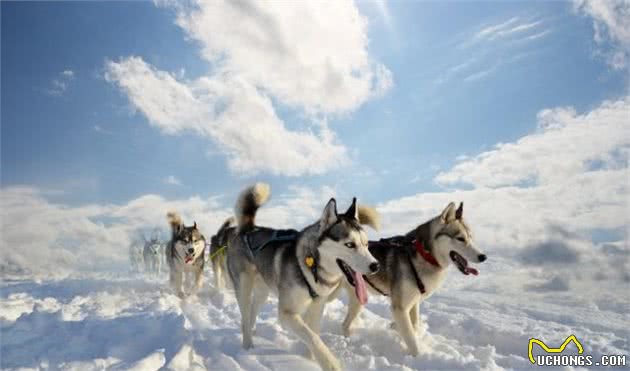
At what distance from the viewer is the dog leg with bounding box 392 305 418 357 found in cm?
569

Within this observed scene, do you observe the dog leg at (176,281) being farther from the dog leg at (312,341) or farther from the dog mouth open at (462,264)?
the dog mouth open at (462,264)

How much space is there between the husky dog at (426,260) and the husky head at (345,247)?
4.78 feet

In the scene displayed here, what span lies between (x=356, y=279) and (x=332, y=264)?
12.4 inches

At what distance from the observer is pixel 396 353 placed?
5902mm

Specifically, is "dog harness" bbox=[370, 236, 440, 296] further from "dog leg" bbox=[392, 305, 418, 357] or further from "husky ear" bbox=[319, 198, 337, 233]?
"husky ear" bbox=[319, 198, 337, 233]

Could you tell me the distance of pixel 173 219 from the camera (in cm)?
1177

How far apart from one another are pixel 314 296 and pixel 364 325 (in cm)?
235

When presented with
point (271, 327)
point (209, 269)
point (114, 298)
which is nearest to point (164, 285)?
point (114, 298)

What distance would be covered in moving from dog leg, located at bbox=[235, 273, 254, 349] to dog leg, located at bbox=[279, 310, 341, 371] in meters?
0.99

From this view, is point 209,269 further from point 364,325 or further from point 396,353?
point 396,353

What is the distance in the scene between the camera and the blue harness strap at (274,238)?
5871 millimetres

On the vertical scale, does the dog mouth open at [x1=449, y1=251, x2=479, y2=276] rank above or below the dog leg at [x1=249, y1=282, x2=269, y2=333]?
above

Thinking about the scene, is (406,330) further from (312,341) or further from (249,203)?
(249,203)

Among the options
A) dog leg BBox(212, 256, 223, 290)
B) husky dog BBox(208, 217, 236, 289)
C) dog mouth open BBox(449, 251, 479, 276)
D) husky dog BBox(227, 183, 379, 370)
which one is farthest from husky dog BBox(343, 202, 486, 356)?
dog leg BBox(212, 256, 223, 290)
